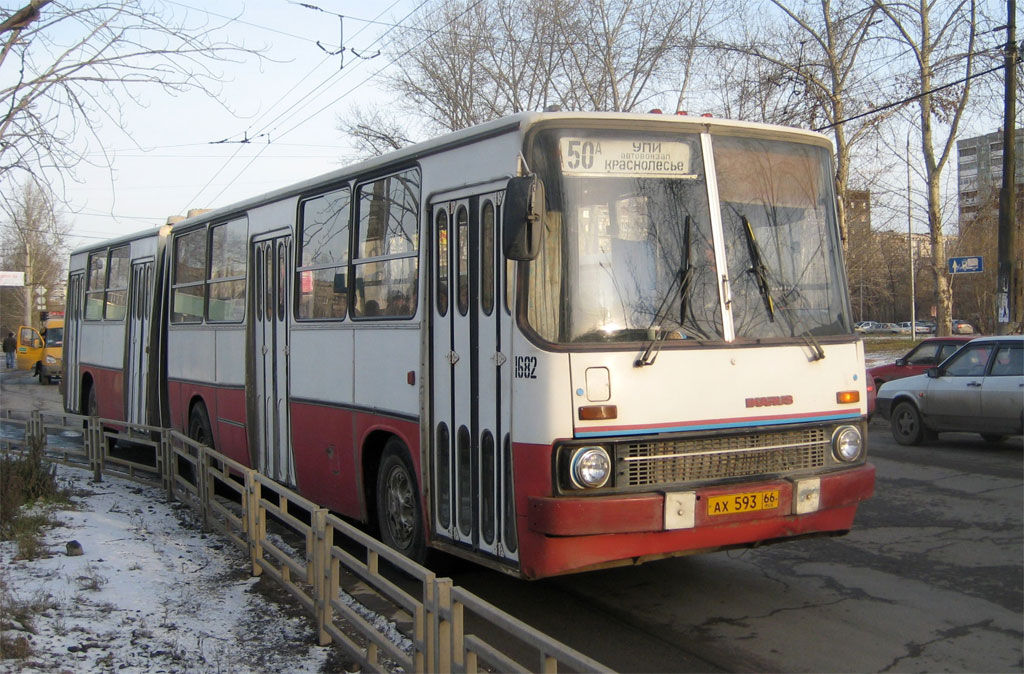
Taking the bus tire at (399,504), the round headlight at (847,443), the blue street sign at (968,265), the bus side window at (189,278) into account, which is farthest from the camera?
the blue street sign at (968,265)

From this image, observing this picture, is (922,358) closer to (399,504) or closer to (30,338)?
(399,504)

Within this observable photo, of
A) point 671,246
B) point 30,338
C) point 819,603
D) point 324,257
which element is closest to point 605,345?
point 671,246

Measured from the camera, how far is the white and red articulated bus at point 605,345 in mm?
5680

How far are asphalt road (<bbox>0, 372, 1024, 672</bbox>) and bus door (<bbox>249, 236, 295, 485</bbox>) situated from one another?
2.94 metres

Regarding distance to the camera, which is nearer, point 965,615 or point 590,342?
point 590,342

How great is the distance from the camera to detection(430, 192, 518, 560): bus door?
6.07 metres

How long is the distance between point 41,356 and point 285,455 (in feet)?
106

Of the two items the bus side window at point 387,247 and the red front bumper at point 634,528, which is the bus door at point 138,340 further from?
the red front bumper at point 634,528

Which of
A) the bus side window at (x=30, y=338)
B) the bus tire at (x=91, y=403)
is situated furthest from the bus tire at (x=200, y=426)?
the bus side window at (x=30, y=338)

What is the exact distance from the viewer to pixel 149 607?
6371 millimetres

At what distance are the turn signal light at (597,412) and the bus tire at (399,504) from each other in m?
1.93

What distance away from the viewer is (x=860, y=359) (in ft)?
21.7

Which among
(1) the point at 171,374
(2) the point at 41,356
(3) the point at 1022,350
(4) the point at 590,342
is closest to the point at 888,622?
(4) the point at 590,342

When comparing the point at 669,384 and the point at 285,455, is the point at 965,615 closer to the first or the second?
the point at 669,384
